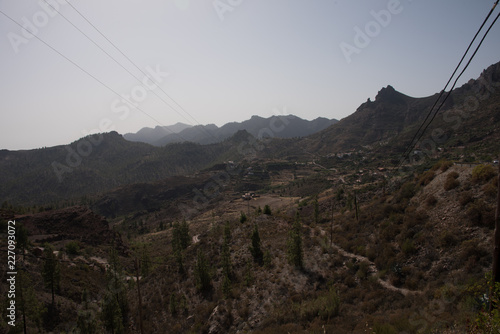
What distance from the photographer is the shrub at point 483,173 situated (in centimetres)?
1893

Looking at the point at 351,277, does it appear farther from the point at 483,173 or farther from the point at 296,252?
the point at 483,173

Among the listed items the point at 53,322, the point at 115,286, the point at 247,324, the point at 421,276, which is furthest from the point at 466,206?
the point at 53,322

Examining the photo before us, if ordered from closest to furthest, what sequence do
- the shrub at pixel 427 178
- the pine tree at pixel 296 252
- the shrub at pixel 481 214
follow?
the shrub at pixel 481 214
the pine tree at pixel 296 252
the shrub at pixel 427 178

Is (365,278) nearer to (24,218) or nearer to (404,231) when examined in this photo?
(404,231)

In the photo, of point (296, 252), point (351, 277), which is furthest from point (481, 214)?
point (296, 252)

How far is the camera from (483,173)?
63.4 feet

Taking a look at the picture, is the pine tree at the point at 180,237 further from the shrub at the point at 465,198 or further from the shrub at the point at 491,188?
the shrub at the point at 491,188

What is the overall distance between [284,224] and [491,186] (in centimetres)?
2693

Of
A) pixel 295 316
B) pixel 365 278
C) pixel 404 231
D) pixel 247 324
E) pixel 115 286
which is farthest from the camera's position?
pixel 115 286

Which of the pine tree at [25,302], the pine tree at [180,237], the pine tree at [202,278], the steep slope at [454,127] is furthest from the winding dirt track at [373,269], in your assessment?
the steep slope at [454,127]

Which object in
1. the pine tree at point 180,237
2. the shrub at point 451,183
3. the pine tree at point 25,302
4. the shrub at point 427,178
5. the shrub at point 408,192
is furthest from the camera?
the pine tree at point 180,237

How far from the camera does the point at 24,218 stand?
62.8m

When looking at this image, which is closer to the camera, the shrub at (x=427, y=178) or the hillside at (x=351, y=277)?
the hillside at (x=351, y=277)

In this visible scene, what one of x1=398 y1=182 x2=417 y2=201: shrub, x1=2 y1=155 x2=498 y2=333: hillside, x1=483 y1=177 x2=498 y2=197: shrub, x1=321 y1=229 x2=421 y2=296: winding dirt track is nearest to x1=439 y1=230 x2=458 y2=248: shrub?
Result: x1=2 y1=155 x2=498 y2=333: hillside
